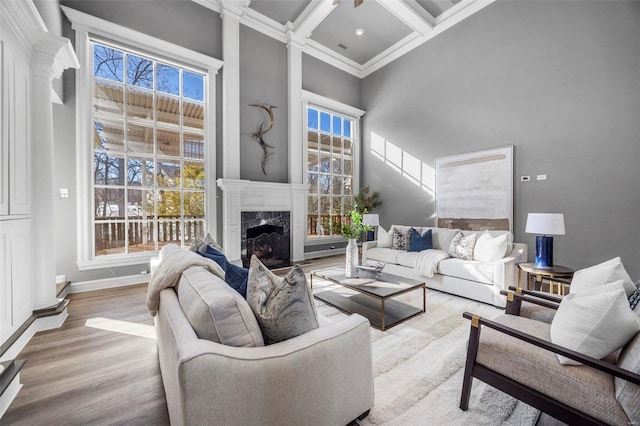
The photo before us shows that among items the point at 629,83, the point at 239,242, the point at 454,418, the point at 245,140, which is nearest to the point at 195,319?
the point at 454,418

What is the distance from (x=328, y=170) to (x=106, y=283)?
447 cm

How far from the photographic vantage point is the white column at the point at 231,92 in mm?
4379

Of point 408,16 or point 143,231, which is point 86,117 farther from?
point 408,16

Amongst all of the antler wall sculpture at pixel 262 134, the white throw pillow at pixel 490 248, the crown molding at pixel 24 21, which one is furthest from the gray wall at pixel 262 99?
the white throw pillow at pixel 490 248

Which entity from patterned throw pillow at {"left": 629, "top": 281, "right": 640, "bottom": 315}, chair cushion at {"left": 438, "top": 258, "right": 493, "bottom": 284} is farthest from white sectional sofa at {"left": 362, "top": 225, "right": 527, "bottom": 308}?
patterned throw pillow at {"left": 629, "top": 281, "right": 640, "bottom": 315}

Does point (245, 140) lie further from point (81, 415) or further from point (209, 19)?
point (81, 415)

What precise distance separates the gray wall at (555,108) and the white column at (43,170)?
5259 millimetres

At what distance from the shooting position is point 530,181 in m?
3.80

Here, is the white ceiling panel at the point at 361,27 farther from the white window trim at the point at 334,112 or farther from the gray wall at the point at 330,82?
the white window trim at the point at 334,112

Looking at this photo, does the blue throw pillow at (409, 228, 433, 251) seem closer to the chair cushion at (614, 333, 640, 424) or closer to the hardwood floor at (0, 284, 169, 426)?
the chair cushion at (614, 333, 640, 424)

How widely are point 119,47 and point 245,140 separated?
6.80 feet

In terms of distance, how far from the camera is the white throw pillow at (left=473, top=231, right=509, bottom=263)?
10.0ft

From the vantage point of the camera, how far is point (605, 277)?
154 cm

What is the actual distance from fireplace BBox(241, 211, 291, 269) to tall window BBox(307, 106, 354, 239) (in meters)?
0.79
